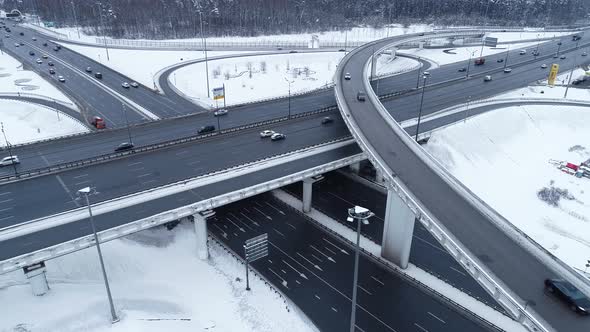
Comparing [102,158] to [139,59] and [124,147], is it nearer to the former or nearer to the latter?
[124,147]

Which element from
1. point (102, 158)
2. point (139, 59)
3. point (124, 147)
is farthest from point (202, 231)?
point (139, 59)

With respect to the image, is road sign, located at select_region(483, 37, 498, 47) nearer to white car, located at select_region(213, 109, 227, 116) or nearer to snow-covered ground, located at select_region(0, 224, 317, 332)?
white car, located at select_region(213, 109, 227, 116)

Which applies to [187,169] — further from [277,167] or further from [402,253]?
[402,253]

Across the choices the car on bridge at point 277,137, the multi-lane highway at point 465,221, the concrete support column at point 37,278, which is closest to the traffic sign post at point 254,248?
the multi-lane highway at point 465,221

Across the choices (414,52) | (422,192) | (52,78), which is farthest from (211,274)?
(414,52)

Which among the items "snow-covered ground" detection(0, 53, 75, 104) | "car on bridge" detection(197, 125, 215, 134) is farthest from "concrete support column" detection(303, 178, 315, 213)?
"snow-covered ground" detection(0, 53, 75, 104)

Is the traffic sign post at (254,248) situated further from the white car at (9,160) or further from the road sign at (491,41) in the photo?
the road sign at (491,41)
